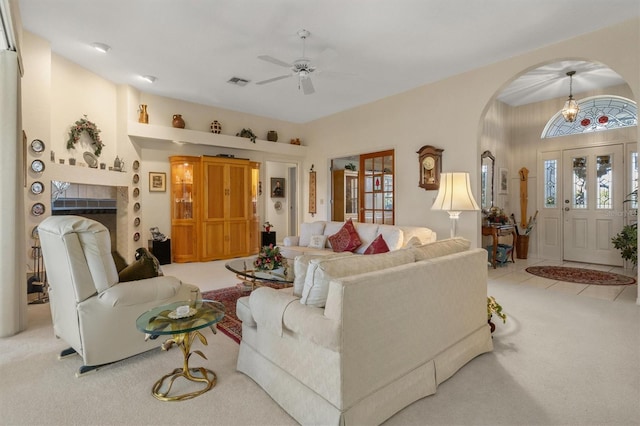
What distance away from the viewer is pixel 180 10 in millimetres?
3410

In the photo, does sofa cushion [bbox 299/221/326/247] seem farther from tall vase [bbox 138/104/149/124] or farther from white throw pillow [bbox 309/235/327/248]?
tall vase [bbox 138/104/149/124]

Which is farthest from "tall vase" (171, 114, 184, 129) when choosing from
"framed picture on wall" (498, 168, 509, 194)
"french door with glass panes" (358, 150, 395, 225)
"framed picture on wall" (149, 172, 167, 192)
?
"framed picture on wall" (498, 168, 509, 194)

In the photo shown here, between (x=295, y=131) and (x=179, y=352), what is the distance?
253 inches

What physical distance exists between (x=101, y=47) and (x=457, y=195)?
4.74 m

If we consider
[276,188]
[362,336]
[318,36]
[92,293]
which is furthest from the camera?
[276,188]

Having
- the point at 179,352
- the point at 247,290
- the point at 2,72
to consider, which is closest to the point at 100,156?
the point at 2,72

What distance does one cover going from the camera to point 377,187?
6398mm

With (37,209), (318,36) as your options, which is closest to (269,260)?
(318,36)

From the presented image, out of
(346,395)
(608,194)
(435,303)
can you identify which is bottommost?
(346,395)

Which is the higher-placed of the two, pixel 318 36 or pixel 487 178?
pixel 318 36

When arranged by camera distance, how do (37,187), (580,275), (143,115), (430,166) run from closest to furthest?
(37,187) → (580,275) → (430,166) → (143,115)

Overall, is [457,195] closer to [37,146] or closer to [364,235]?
[364,235]

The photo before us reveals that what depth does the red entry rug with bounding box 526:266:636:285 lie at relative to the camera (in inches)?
Result: 188

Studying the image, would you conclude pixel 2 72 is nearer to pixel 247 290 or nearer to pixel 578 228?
pixel 247 290
